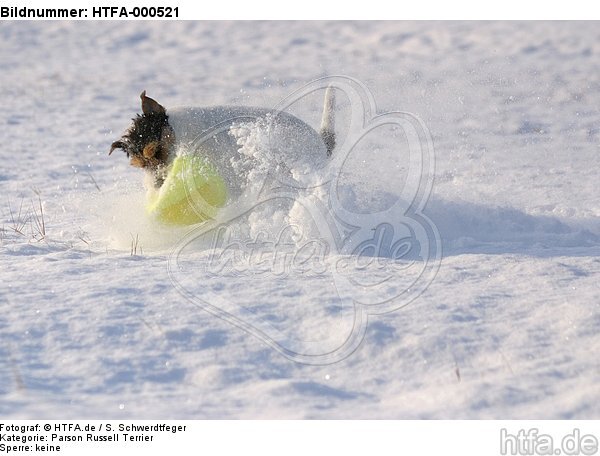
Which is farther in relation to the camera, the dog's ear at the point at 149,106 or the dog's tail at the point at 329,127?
the dog's tail at the point at 329,127

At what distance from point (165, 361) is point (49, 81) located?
882 centimetres

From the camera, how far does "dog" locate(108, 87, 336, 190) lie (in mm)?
4566

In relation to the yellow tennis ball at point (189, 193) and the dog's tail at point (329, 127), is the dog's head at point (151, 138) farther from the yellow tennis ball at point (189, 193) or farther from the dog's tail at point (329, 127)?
the dog's tail at point (329, 127)

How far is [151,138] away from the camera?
461 cm

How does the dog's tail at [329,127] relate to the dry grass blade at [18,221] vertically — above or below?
above

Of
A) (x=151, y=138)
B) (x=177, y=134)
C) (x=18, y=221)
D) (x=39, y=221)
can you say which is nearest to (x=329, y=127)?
(x=177, y=134)

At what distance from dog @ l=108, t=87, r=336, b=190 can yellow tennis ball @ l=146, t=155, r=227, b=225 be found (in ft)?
0.32

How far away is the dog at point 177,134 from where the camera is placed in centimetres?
457

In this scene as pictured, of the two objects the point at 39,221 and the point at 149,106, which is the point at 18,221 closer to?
the point at 39,221

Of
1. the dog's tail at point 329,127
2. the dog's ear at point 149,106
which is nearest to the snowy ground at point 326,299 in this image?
the dog's tail at point 329,127

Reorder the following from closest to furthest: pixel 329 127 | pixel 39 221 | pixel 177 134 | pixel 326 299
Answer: pixel 326 299 < pixel 177 134 < pixel 329 127 < pixel 39 221

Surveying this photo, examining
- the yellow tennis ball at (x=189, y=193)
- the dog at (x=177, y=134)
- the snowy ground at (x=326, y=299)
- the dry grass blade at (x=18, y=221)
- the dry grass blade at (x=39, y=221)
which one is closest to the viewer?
the snowy ground at (x=326, y=299)

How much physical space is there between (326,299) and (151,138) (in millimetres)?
1542
